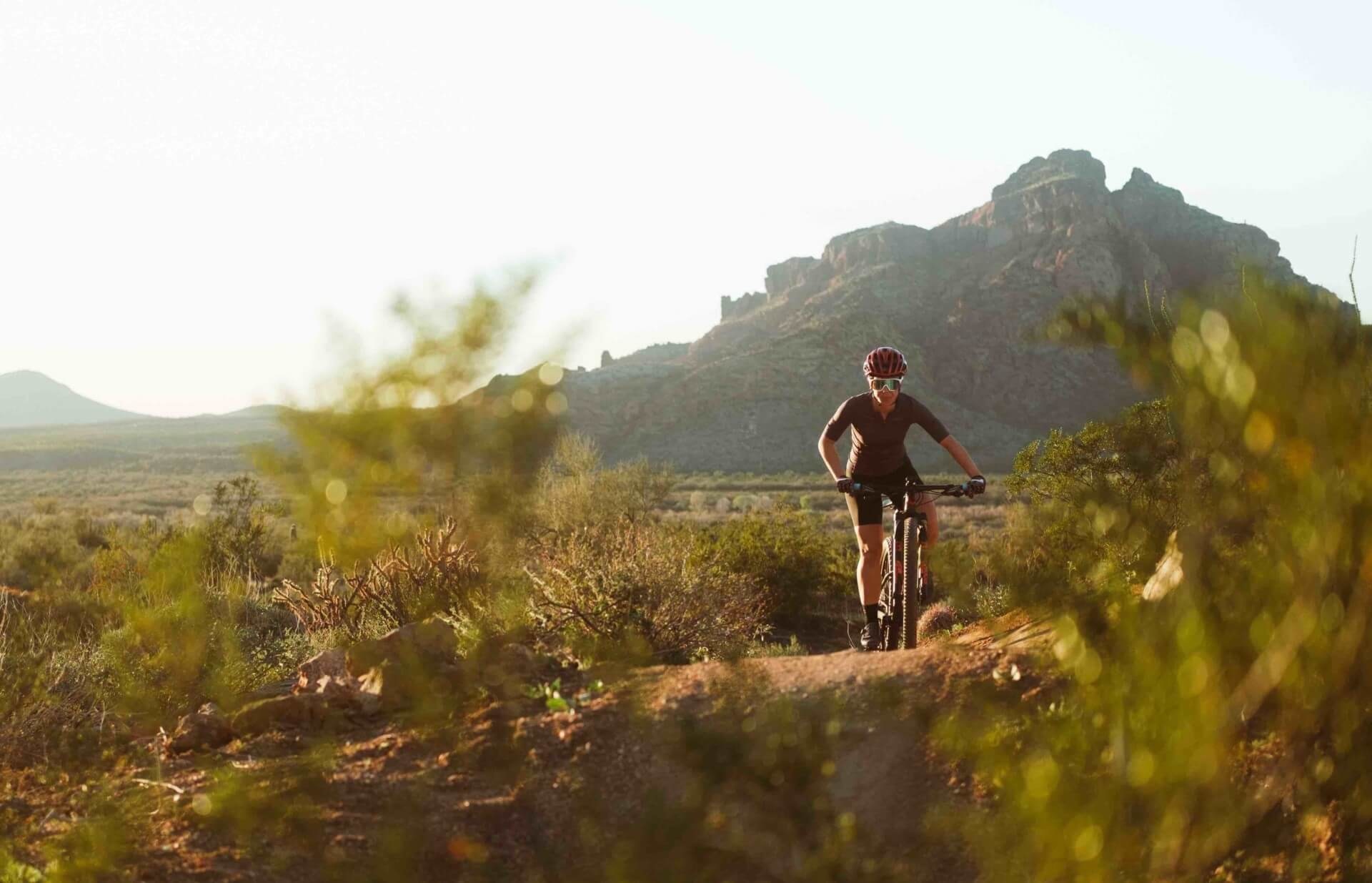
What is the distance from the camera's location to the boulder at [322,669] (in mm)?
7121

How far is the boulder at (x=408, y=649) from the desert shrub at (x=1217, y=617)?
4.33 meters

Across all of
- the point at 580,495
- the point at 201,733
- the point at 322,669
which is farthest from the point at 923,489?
the point at 580,495

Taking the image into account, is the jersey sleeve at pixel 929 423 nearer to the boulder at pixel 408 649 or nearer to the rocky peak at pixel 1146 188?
the boulder at pixel 408 649

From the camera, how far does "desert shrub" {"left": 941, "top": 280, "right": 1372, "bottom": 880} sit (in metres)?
2.18

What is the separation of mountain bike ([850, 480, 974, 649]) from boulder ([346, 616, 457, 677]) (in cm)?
289

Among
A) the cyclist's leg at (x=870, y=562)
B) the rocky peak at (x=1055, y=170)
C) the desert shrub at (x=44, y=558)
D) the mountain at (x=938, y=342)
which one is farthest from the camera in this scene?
the rocky peak at (x=1055, y=170)

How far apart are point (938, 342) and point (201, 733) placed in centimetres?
7838

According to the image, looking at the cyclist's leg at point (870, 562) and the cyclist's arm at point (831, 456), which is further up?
the cyclist's arm at point (831, 456)

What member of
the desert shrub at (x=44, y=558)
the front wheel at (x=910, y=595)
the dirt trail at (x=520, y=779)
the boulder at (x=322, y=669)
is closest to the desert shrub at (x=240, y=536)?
the desert shrub at (x=44, y=558)

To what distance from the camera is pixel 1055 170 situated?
376 feet

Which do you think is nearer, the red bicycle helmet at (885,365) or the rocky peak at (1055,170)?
the red bicycle helmet at (885,365)

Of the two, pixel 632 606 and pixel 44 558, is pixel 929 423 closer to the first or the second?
pixel 632 606

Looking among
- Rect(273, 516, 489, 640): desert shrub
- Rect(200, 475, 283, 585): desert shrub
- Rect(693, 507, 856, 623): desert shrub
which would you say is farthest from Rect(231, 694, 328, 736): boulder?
Rect(200, 475, 283, 585): desert shrub

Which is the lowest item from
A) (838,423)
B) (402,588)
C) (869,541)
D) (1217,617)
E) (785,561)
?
(785,561)
